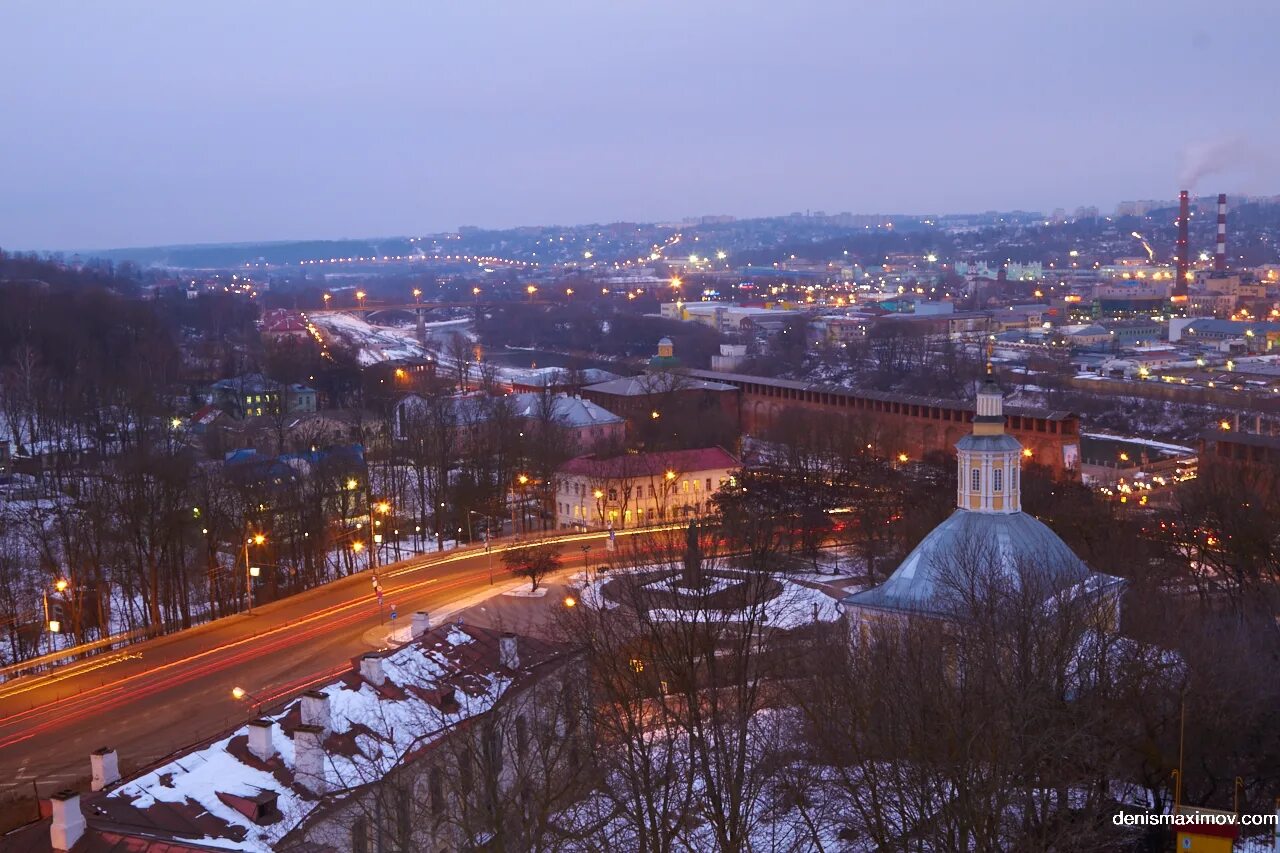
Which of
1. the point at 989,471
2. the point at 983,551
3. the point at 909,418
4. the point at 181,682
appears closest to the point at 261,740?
the point at 181,682

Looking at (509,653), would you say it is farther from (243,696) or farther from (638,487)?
(638,487)

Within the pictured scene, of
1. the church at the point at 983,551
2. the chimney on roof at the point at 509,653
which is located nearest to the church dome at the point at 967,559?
the church at the point at 983,551

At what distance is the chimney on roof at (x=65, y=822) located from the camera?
34.8 ft

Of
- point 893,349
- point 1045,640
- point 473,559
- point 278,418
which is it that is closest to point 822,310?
point 893,349

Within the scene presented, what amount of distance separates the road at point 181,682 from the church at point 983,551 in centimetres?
726

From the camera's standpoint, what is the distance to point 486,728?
1088cm

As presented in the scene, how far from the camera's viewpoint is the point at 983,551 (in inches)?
672

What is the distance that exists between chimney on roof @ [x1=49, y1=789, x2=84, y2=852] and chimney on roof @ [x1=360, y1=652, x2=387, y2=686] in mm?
3411

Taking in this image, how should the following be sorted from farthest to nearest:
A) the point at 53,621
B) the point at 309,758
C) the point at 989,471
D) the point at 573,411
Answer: the point at 573,411 → the point at 53,621 → the point at 989,471 → the point at 309,758

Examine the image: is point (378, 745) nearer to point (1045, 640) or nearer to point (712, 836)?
point (712, 836)

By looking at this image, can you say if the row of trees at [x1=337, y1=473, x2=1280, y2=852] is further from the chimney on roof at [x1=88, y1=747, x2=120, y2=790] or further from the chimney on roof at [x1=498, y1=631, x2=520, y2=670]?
the chimney on roof at [x1=88, y1=747, x2=120, y2=790]

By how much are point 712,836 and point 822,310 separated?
3573 inches

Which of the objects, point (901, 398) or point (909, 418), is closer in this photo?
point (909, 418)

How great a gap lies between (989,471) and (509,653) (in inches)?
283
